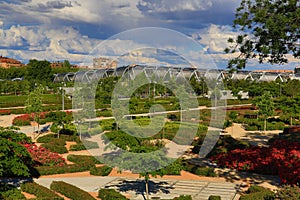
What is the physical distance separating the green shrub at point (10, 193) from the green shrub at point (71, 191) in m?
1.28

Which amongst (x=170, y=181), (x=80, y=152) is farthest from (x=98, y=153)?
(x=170, y=181)

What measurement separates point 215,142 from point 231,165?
254 inches

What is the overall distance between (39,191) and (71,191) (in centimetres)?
122

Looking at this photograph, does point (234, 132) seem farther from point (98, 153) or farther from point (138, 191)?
point (138, 191)

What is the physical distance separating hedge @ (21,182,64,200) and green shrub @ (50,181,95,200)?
Answer: 0.36m

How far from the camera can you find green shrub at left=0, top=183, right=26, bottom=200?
38.8 feet

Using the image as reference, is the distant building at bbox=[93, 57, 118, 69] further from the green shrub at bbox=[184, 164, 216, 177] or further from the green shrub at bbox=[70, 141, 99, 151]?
the green shrub at bbox=[184, 164, 216, 177]

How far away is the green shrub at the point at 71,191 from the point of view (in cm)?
1186

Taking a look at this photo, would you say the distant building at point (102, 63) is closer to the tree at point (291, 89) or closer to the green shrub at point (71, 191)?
the tree at point (291, 89)

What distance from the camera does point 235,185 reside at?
14.4 meters

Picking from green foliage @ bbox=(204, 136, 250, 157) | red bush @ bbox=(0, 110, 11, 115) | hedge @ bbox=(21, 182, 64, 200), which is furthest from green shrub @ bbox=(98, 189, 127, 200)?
red bush @ bbox=(0, 110, 11, 115)

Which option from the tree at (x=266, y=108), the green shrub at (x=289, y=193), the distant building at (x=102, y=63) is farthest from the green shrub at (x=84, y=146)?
the distant building at (x=102, y=63)

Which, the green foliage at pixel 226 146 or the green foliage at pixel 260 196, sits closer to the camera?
the green foliage at pixel 260 196

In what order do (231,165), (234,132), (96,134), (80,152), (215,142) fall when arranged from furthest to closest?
(234,132)
(96,134)
(215,142)
(80,152)
(231,165)
